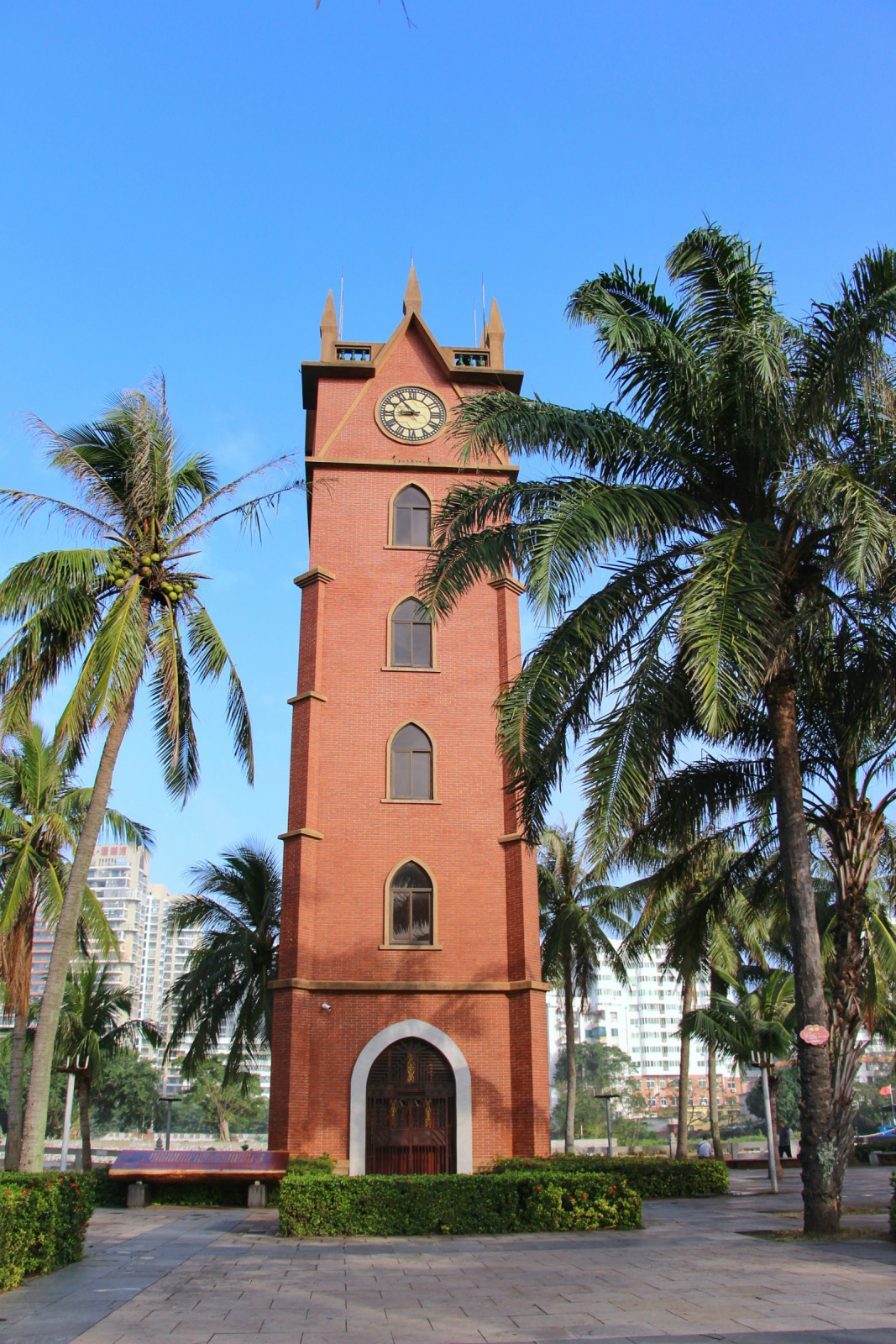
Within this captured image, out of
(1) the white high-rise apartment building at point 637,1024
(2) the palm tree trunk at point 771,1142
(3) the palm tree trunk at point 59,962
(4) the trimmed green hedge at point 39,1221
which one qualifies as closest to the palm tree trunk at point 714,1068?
(2) the palm tree trunk at point 771,1142

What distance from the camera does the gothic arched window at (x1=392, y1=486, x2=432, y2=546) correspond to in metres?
24.6

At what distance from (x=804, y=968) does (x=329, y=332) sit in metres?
19.9

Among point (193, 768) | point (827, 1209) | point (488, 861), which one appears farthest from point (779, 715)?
point (488, 861)

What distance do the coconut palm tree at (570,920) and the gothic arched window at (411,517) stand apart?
11325 mm

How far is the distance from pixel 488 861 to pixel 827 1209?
Answer: 34.1 ft

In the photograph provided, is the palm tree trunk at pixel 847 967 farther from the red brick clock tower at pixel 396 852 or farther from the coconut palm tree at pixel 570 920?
the coconut palm tree at pixel 570 920

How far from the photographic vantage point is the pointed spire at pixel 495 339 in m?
27.0

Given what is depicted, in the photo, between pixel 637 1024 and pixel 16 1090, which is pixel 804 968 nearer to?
pixel 16 1090

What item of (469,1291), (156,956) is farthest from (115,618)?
(156,956)

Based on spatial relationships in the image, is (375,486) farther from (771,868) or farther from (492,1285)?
(492,1285)

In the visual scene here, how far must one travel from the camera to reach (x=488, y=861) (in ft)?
72.1

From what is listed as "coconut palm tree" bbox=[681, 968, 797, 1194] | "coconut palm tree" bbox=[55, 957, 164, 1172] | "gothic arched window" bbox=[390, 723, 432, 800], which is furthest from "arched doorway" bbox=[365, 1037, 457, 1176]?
"coconut palm tree" bbox=[55, 957, 164, 1172]

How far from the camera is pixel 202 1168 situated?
62.4 feet

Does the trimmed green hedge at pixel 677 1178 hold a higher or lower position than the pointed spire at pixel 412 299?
lower
